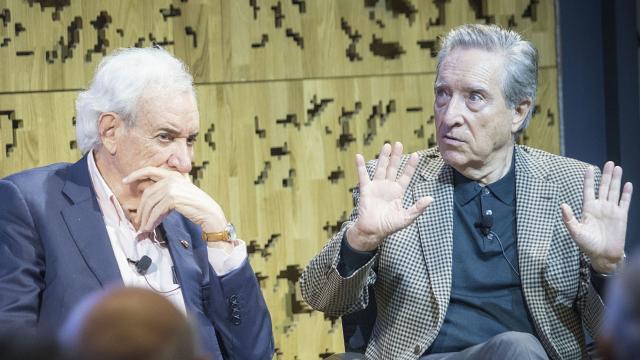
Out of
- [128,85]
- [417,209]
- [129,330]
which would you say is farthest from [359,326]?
[129,330]

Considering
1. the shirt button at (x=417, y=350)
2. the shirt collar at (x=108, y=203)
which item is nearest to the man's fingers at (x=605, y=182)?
the shirt button at (x=417, y=350)

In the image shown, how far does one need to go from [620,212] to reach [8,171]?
→ 2311 millimetres

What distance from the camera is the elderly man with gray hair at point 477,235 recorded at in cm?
285

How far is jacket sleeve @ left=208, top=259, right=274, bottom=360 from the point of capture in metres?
2.80

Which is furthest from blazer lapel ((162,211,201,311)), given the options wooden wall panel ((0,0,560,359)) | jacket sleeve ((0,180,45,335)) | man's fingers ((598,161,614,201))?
wooden wall panel ((0,0,560,359))

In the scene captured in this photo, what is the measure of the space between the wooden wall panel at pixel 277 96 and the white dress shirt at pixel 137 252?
1298 mm

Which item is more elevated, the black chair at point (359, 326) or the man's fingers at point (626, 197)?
the man's fingers at point (626, 197)

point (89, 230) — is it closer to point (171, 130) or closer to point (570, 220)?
point (171, 130)

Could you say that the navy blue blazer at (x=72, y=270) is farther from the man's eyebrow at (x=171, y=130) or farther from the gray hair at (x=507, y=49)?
the gray hair at (x=507, y=49)

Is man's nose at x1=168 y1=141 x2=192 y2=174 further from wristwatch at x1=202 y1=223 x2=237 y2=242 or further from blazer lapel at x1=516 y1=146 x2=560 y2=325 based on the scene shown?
blazer lapel at x1=516 y1=146 x2=560 y2=325

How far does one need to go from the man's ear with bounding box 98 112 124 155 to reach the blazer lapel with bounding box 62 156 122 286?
0.13 metres

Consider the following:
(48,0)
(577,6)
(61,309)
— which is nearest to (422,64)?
(577,6)

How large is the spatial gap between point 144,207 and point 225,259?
0.84 ft

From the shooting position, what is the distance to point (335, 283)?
290 cm
